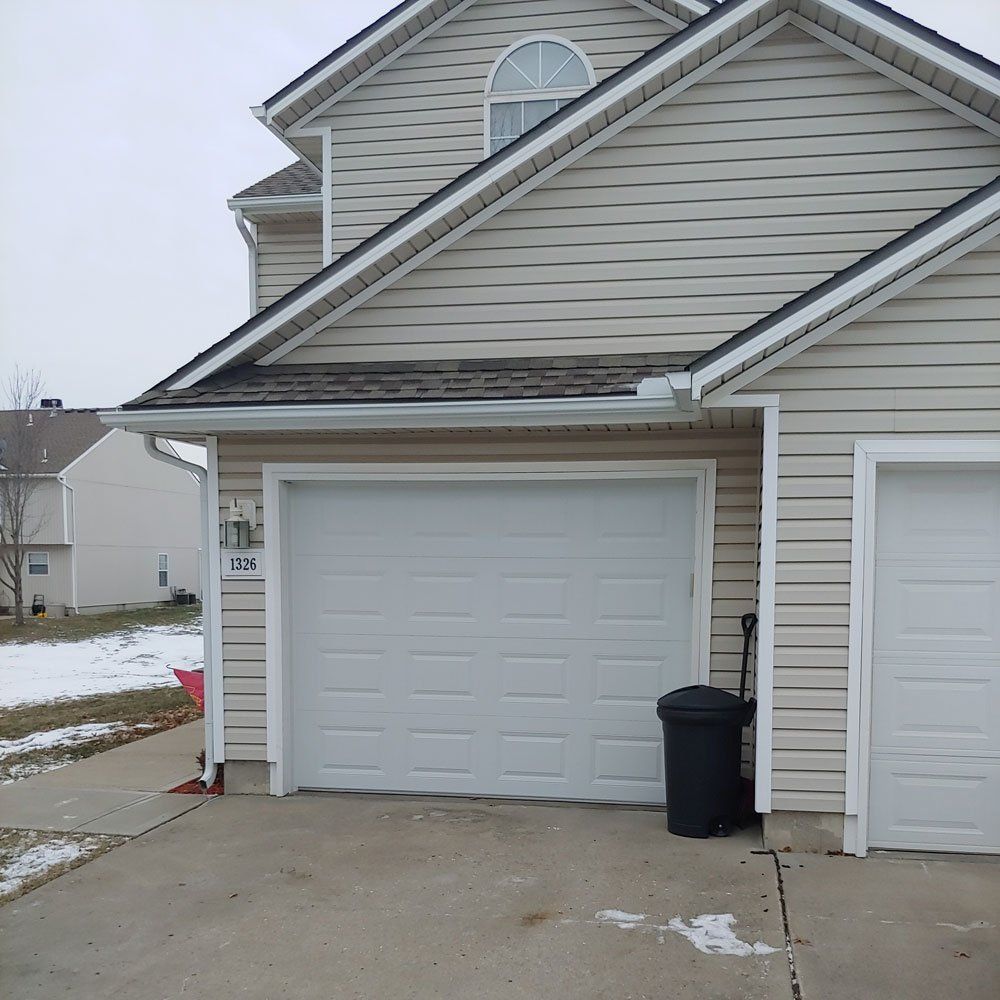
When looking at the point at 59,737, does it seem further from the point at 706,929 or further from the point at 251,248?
the point at 706,929

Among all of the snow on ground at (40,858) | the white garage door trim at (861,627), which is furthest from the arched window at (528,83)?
the snow on ground at (40,858)

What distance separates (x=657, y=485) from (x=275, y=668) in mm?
2928

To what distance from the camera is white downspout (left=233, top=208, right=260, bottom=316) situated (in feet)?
32.5

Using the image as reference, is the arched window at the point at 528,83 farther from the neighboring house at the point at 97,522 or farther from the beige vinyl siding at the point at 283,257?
the neighboring house at the point at 97,522

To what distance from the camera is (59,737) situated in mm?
8766

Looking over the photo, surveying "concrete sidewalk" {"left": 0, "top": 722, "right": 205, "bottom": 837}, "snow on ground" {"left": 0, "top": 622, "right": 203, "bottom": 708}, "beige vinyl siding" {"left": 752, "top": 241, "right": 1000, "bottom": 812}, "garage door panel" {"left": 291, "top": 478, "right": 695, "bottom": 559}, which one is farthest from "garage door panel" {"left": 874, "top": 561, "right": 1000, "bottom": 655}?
"snow on ground" {"left": 0, "top": 622, "right": 203, "bottom": 708}

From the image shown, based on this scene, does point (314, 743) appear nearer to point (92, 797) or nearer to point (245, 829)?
point (245, 829)

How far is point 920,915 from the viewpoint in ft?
14.0

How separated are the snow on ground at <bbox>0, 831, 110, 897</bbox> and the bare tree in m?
18.8

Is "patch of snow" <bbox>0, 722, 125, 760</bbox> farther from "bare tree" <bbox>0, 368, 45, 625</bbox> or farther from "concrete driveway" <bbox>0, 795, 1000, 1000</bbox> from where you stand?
"bare tree" <bbox>0, 368, 45, 625</bbox>

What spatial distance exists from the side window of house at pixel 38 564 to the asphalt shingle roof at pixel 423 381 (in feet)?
72.6

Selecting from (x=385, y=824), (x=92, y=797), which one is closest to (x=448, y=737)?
(x=385, y=824)

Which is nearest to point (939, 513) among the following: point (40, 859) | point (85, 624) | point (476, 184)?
point (476, 184)

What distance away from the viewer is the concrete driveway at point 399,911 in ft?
12.4
